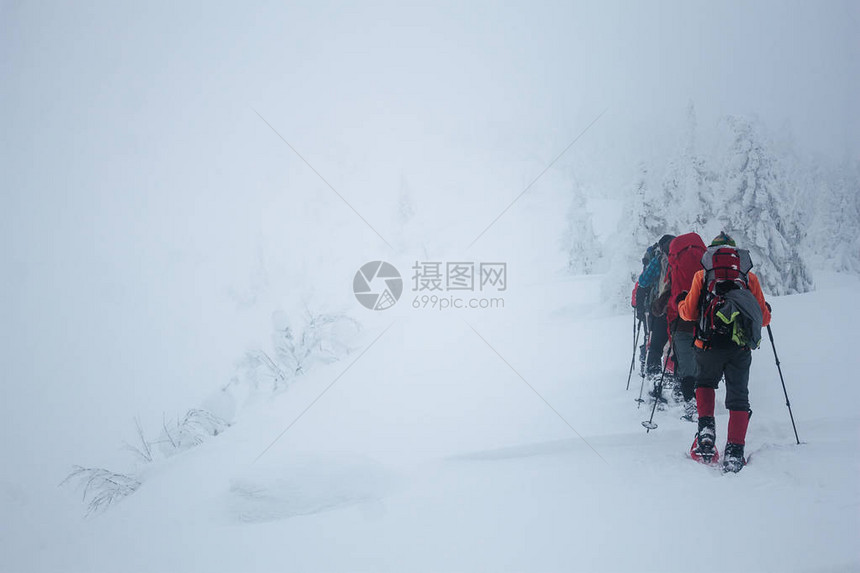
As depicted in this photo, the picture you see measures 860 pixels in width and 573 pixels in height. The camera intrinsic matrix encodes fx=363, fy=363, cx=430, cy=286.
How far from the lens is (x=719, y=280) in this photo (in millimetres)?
3123

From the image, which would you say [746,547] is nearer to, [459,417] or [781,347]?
[459,417]

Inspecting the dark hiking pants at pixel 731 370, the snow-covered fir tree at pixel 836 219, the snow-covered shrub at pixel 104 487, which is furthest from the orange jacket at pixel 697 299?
the snow-covered fir tree at pixel 836 219

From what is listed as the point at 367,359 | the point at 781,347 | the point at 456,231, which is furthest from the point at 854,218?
the point at 367,359

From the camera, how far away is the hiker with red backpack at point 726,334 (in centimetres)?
301

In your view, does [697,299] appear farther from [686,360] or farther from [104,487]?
[104,487]

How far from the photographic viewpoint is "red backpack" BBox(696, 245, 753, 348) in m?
3.09

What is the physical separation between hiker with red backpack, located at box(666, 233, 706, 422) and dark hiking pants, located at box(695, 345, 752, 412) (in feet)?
2.09

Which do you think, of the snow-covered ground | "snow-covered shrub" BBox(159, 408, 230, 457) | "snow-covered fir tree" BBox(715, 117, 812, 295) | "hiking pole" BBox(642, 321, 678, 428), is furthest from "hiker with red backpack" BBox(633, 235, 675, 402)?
"snow-covered shrub" BBox(159, 408, 230, 457)

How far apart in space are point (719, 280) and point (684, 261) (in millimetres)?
841

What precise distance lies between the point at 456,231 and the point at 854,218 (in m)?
11.9

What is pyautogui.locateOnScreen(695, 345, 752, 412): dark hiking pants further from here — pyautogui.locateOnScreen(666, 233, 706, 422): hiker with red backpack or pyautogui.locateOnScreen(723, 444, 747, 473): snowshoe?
pyautogui.locateOnScreen(666, 233, 706, 422): hiker with red backpack

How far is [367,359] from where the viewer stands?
7527 mm

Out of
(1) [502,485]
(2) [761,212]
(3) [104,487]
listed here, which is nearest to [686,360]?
(1) [502,485]

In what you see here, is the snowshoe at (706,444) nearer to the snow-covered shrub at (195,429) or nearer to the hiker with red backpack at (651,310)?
the hiker with red backpack at (651,310)
